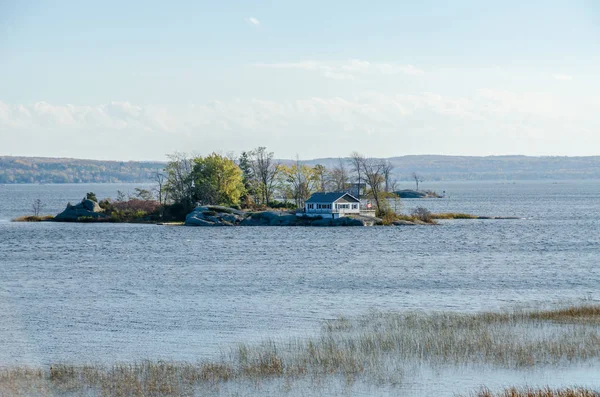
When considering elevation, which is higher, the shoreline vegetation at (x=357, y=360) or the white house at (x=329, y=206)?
the white house at (x=329, y=206)

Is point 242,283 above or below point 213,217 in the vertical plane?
below

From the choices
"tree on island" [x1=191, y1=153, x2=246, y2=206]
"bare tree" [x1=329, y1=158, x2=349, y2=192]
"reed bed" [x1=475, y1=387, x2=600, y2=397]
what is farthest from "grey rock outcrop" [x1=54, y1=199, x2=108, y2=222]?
"reed bed" [x1=475, y1=387, x2=600, y2=397]

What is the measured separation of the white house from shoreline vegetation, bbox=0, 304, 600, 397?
214ft

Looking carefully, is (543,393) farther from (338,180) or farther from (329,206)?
(338,180)

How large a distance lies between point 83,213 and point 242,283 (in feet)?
222

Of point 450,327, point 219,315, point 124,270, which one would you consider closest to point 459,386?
point 450,327

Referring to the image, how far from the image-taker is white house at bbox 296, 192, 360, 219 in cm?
9606

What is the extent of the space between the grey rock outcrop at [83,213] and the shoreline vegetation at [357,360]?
269ft

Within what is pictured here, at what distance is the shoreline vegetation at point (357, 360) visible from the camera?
22734mm

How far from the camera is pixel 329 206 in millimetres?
96562

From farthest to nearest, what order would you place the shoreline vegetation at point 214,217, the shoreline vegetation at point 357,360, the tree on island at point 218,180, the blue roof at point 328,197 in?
the tree on island at point 218,180, the shoreline vegetation at point 214,217, the blue roof at point 328,197, the shoreline vegetation at point 357,360

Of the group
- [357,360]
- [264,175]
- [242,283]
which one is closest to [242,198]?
[264,175]

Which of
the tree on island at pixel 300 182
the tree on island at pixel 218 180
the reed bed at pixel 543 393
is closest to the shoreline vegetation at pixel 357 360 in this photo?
the reed bed at pixel 543 393

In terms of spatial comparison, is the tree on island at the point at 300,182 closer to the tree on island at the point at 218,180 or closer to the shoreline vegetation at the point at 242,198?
the shoreline vegetation at the point at 242,198
